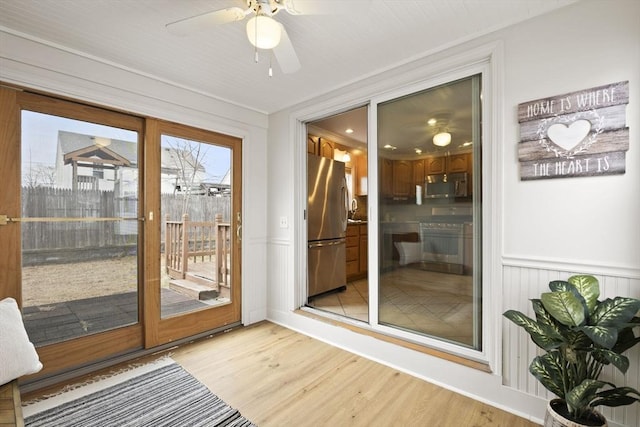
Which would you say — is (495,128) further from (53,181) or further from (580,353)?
(53,181)

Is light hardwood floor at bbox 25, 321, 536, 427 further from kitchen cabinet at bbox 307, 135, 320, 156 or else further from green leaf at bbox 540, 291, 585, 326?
kitchen cabinet at bbox 307, 135, 320, 156

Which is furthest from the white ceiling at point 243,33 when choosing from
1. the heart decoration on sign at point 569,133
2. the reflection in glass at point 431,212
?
the heart decoration on sign at point 569,133

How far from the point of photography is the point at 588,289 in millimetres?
1461

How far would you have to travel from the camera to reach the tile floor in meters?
2.21

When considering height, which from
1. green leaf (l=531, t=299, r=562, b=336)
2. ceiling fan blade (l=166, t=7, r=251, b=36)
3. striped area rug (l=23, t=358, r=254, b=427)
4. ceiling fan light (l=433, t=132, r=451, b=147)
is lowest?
striped area rug (l=23, t=358, r=254, b=427)

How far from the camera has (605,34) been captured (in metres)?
1.62

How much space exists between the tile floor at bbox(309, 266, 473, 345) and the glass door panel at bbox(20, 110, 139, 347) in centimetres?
231

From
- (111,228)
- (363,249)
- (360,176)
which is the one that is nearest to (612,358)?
(111,228)

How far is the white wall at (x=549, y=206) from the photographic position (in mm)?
1560

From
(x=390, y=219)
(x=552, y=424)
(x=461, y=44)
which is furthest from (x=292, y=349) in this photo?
(x=461, y=44)

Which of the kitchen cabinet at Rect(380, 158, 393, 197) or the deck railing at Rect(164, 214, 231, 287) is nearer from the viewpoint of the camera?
the kitchen cabinet at Rect(380, 158, 393, 197)

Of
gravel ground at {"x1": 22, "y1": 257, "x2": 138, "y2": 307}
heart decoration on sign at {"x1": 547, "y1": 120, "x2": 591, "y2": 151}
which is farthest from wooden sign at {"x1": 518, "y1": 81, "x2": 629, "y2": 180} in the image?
gravel ground at {"x1": 22, "y1": 257, "x2": 138, "y2": 307}

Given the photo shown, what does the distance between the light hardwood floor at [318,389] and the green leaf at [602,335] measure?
906 millimetres

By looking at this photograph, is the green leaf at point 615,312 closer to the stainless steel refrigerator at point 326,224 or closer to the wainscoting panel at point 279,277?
the wainscoting panel at point 279,277
